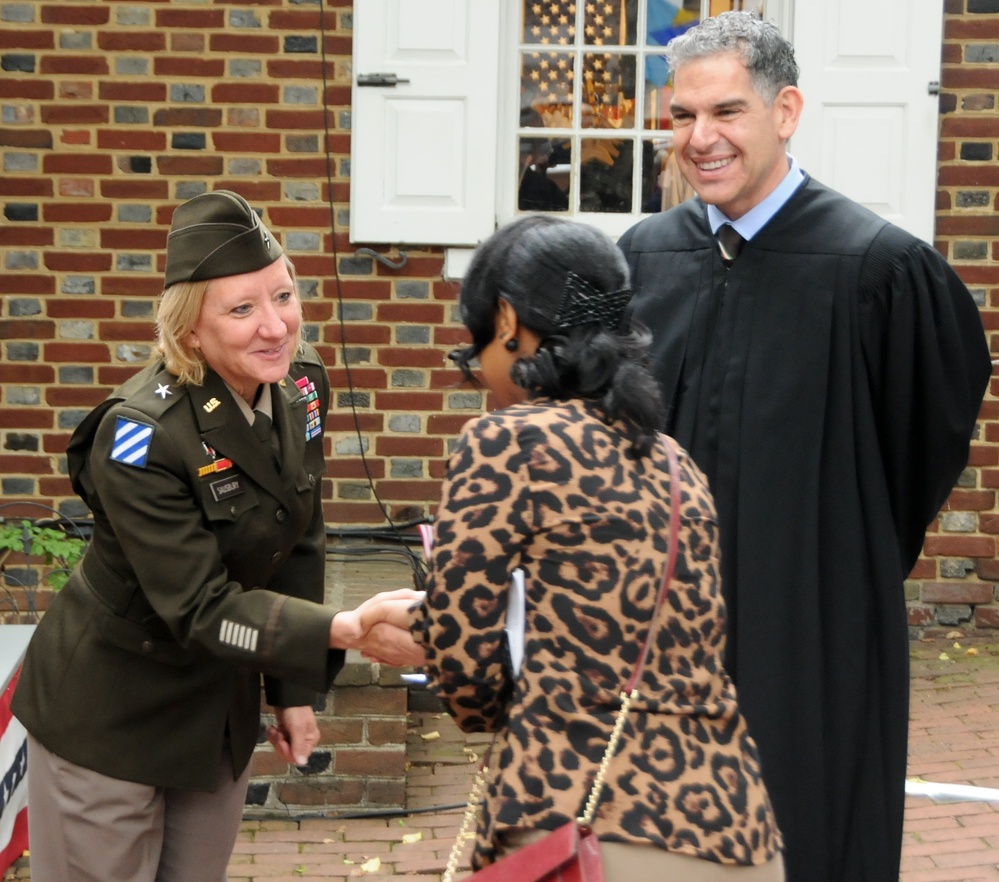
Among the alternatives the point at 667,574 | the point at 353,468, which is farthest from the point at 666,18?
the point at 667,574

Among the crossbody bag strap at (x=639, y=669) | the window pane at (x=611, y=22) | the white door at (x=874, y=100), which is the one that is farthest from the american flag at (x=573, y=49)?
the crossbody bag strap at (x=639, y=669)

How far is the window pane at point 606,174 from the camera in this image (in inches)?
272

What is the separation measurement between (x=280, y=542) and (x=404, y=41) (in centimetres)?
387

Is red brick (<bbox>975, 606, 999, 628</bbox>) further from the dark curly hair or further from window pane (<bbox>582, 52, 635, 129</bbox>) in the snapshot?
the dark curly hair

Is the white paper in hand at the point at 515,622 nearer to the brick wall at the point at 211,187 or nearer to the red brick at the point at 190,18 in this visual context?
the brick wall at the point at 211,187

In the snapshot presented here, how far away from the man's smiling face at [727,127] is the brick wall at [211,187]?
133 inches

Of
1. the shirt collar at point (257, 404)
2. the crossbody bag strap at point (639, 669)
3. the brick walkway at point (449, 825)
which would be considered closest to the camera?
the crossbody bag strap at point (639, 669)

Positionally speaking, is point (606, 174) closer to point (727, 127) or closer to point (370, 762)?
point (370, 762)

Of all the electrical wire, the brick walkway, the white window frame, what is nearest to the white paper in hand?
the brick walkway

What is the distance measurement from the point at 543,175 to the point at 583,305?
4762 millimetres

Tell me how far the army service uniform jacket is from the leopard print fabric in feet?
2.46

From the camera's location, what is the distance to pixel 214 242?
115 inches

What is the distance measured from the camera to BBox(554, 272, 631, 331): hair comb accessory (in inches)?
86.9

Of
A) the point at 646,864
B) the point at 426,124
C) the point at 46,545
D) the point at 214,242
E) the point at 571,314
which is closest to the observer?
the point at 646,864
